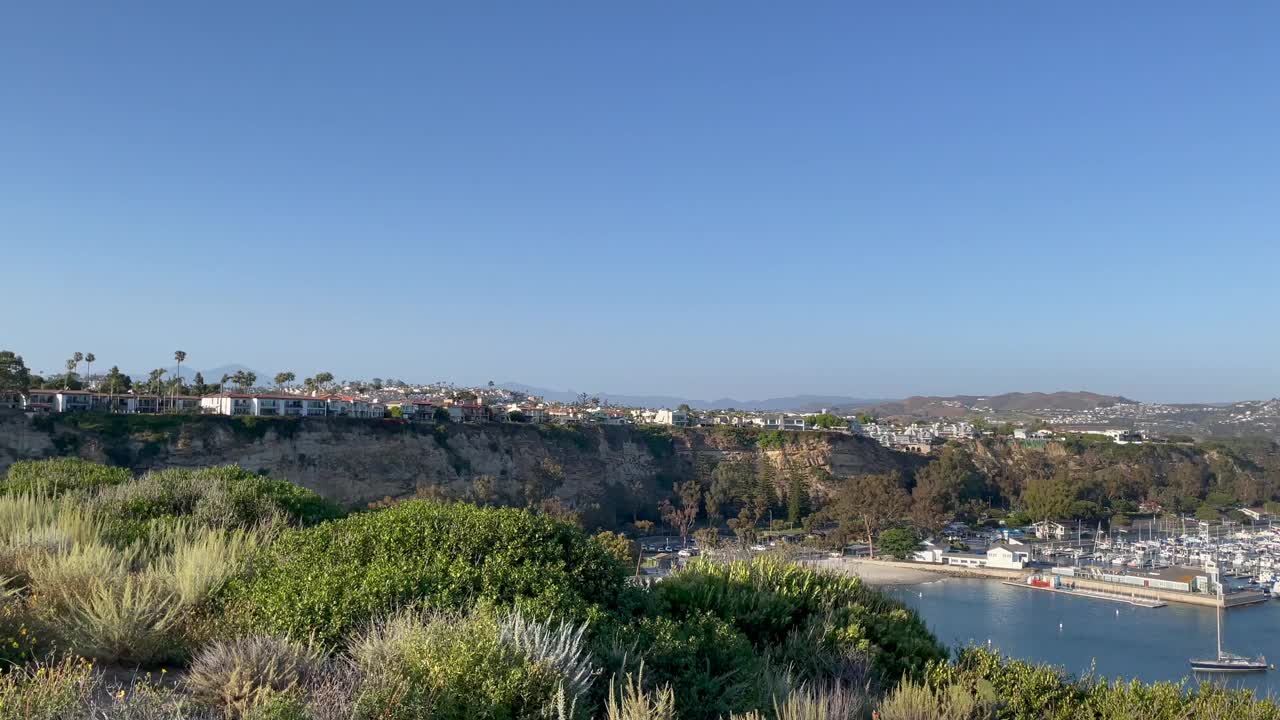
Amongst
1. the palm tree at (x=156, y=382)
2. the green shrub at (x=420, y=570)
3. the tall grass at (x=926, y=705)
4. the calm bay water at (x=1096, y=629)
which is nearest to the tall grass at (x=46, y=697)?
the green shrub at (x=420, y=570)

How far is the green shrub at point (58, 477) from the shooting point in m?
10.5

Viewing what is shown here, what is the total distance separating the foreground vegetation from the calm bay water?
17653 mm

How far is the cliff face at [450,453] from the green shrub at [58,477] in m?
22.4

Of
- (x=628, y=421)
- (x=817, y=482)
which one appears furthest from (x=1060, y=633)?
(x=628, y=421)

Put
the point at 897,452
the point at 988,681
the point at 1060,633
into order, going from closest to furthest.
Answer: the point at 988,681 → the point at 1060,633 → the point at 897,452

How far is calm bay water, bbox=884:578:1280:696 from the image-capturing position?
24297 millimetres

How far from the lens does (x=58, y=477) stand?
37.0 feet

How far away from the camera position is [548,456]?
186 ft

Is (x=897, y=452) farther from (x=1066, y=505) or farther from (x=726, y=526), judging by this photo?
(x=726, y=526)

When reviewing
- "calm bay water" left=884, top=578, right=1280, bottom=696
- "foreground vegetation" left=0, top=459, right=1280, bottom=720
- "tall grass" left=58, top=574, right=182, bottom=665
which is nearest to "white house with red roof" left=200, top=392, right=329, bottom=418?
"calm bay water" left=884, top=578, right=1280, bottom=696

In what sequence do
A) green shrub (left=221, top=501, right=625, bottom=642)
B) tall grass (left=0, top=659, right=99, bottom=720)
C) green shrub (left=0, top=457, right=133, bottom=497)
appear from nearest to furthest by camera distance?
tall grass (left=0, top=659, right=99, bottom=720)
green shrub (left=221, top=501, right=625, bottom=642)
green shrub (left=0, top=457, right=133, bottom=497)

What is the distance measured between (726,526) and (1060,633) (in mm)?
27442

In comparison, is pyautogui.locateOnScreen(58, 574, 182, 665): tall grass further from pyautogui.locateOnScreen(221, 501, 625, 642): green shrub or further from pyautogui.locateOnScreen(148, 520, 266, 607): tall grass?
pyautogui.locateOnScreen(221, 501, 625, 642): green shrub

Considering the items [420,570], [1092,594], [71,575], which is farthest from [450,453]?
[420,570]
